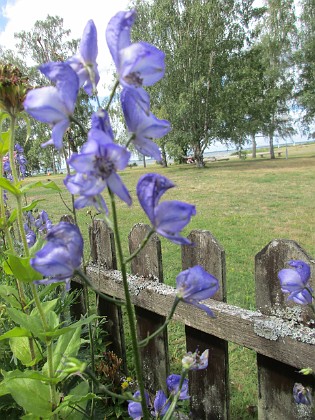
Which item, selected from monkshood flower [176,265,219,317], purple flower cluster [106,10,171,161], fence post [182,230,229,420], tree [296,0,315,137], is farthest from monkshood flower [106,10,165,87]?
tree [296,0,315,137]

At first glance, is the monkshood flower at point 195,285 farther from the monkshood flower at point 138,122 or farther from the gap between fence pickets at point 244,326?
the gap between fence pickets at point 244,326

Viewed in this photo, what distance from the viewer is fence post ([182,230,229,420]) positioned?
5.54ft

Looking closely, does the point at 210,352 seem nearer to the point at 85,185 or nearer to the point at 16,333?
the point at 16,333

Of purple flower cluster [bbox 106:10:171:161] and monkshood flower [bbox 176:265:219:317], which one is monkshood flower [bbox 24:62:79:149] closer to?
purple flower cluster [bbox 106:10:171:161]

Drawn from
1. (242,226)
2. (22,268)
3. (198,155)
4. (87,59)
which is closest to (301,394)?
(22,268)

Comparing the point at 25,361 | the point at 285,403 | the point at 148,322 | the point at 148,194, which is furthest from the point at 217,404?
the point at 148,194

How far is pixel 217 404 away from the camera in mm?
1778

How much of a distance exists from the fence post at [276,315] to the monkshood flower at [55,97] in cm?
105

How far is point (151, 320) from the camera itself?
2014mm

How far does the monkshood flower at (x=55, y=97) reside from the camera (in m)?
0.64

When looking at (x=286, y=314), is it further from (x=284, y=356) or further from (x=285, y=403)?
(x=285, y=403)

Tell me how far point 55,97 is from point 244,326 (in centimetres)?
125

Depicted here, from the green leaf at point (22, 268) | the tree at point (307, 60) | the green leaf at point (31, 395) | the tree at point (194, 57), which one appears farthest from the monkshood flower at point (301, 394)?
the tree at point (307, 60)

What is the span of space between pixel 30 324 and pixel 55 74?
738mm
